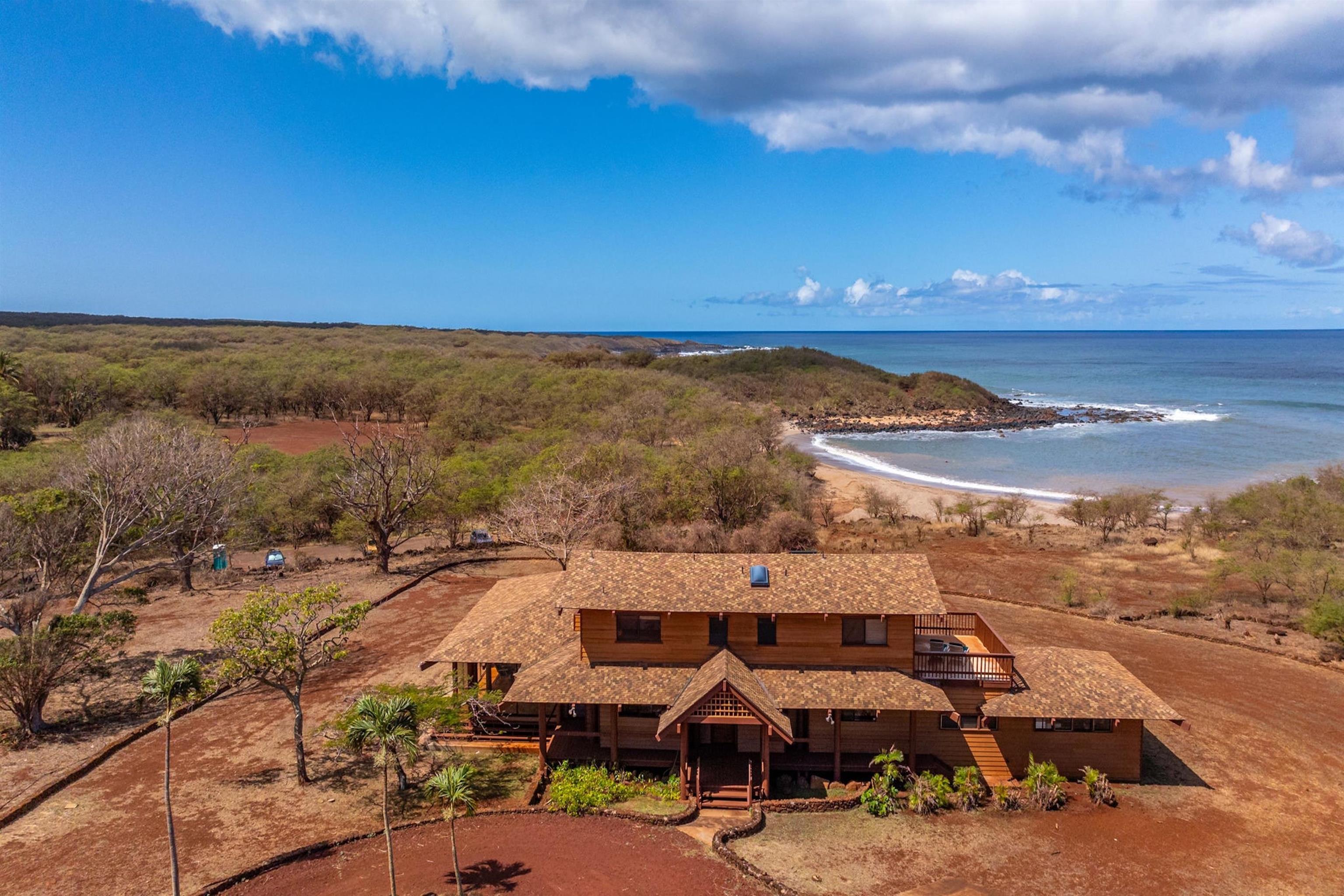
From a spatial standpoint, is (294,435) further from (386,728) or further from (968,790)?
(968,790)

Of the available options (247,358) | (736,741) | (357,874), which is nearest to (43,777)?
(357,874)

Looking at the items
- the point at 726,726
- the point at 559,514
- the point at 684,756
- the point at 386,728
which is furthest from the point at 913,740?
the point at 559,514

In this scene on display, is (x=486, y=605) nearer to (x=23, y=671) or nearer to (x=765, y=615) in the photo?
(x=765, y=615)

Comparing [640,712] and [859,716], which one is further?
[640,712]

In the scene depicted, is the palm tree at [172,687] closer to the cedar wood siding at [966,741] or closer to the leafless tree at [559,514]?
the cedar wood siding at [966,741]

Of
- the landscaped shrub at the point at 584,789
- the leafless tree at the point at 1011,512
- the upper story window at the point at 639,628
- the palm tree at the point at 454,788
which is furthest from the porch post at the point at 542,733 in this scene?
the leafless tree at the point at 1011,512

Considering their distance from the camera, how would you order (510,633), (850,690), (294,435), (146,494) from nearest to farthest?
(850,690) < (510,633) < (146,494) < (294,435)

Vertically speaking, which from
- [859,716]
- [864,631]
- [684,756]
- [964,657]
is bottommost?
[684,756]

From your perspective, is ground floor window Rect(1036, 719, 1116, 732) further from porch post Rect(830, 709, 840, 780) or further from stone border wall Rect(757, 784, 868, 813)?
stone border wall Rect(757, 784, 868, 813)
